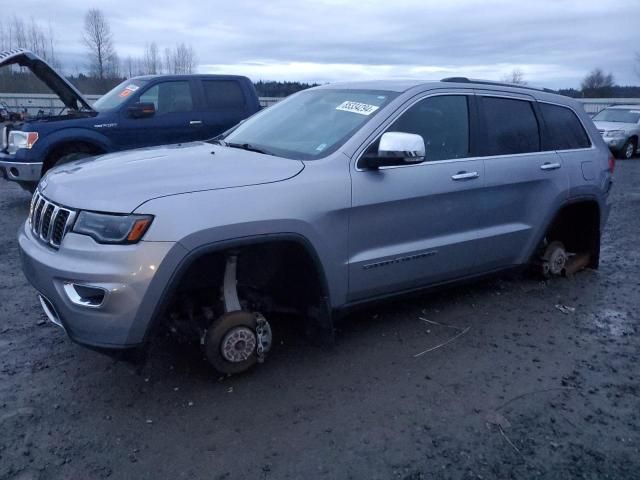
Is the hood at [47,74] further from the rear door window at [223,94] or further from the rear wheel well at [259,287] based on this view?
the rear wheel well at [259,287]

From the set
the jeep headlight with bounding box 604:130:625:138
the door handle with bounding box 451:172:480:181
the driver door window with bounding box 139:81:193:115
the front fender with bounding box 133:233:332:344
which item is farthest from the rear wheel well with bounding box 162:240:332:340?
the jeep headlight with bounding box 604:130:625:138

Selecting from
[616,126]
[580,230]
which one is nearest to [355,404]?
[580,230]

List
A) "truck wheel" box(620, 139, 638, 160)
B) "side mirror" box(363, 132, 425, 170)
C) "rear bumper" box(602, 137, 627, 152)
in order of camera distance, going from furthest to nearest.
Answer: "truck wheel" box(620, 139, 638, 160), "rear bumper" box(602, 137, 627, 152), "side mirror" box(363, 132, 425, 170)

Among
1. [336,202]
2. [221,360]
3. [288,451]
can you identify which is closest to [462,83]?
[336,202]

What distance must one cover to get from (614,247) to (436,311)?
3442mm

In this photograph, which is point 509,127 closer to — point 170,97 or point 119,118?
point 119,118

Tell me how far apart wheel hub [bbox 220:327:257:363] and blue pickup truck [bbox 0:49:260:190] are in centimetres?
556

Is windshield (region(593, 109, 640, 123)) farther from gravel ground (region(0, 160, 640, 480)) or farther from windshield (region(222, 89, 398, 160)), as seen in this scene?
windshield (region(222, 89, 398, 160))

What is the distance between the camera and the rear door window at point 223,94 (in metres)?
9.11

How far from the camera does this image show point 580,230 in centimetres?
551

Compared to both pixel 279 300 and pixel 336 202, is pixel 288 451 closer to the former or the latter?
pixel 279 300

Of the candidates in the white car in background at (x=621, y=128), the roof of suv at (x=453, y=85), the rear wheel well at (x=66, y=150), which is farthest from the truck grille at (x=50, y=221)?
the white car in background at (x=621, y=128)

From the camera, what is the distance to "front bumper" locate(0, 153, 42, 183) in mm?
7539

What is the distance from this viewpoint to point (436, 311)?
456 cm
